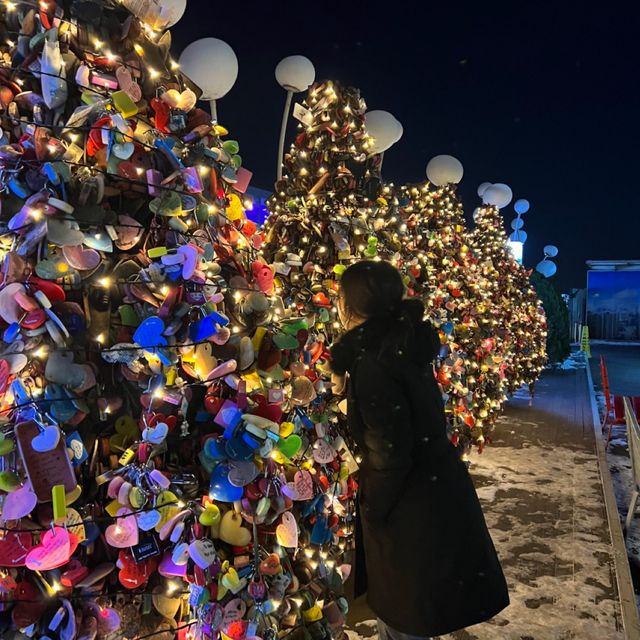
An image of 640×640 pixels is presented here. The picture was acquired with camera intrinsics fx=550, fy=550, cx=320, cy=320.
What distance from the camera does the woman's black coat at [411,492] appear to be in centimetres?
173

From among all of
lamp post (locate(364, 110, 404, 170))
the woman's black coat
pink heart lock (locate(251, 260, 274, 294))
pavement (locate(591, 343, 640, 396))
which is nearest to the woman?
the woman's black coat

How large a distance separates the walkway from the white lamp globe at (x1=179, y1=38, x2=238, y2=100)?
4.18m

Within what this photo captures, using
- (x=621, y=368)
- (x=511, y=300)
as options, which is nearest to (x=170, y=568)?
(x=511, y=300)

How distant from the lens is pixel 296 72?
602 centimetres

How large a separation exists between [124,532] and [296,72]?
5584 millimetres

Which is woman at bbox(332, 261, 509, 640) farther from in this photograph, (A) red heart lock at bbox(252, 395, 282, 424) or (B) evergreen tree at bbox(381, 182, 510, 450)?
(B) evergreen tree at bbox(381, 182, 510, 450)

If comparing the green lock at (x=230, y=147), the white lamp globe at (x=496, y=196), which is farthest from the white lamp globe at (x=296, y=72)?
the green lock at (x=230, y=147)

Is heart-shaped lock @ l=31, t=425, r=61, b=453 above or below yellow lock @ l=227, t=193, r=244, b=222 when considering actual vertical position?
below

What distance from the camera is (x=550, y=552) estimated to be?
3732 millimetres

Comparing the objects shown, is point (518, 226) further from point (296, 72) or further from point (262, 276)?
point (262, 276)

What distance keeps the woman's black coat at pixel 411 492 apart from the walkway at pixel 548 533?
1252mm

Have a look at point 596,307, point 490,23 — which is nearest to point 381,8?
point 490,23

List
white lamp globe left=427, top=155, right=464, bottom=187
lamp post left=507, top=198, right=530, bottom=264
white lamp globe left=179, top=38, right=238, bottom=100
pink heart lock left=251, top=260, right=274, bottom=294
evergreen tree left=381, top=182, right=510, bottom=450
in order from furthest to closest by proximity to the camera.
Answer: lamp post left=507, top=198, right=530, bottom=264 → white lamp globe left=427, top=155, right=464, bottom=187 → white lamp globe left=179, top=38, right=238, bottom=100 → evergreen tree left=381, top=182, right=510, bottom=450 → pink heart lock left=251, top=260, right=274, bottom=294

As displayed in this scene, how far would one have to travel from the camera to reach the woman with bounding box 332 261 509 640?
5.68ft
